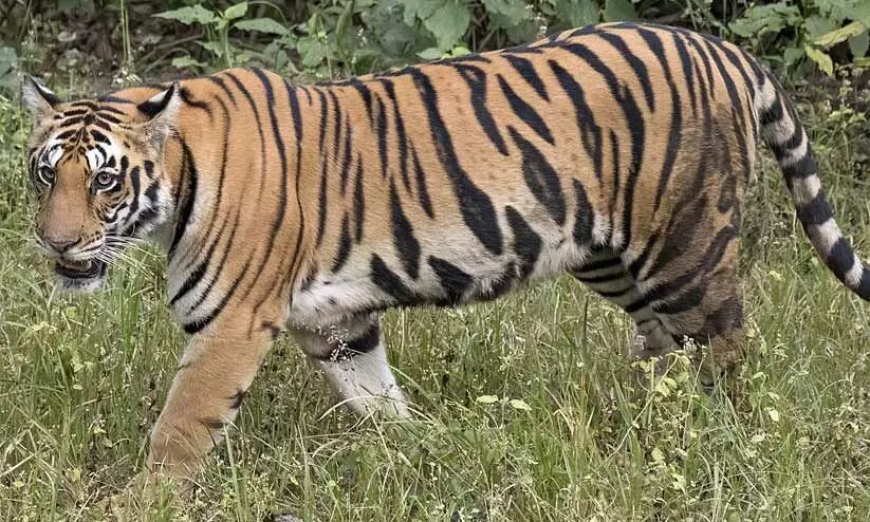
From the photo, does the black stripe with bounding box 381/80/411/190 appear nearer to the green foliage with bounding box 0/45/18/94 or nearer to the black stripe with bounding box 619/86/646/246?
the black stripe with bounding box 619/86/646/246

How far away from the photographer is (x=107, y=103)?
3.92 metres

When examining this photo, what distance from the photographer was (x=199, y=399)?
387 cm

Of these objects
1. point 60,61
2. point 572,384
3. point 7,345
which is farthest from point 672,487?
point 60,61

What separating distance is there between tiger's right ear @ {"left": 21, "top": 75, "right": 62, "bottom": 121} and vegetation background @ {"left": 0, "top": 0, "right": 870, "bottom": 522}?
2.42ft

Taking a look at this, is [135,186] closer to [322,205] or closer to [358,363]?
[322,205]

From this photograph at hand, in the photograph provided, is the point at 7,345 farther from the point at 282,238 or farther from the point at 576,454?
the point at 576,454

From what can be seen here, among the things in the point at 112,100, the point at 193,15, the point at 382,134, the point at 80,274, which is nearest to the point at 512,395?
the point at 382,134

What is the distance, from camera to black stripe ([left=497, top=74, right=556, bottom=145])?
4148mm

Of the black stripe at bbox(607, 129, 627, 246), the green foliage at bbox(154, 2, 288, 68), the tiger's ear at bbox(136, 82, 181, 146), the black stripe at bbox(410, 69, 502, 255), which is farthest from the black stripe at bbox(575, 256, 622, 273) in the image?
the green foliage at bbox(154, 2, 288, 68)

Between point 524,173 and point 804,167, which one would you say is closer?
point 524,173

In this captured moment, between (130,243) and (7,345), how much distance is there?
1.06m

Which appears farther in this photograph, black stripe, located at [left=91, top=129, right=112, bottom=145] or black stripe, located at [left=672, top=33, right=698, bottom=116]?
black stripe, located at [left=672, top=33, right=698, bottom=116]

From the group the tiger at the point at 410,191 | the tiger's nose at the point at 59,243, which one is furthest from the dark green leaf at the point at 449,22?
the tiger's nose at the point at 59,243

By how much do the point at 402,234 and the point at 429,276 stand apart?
15cm
